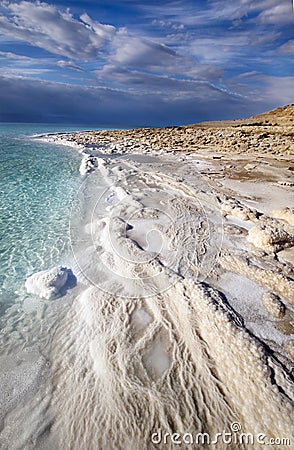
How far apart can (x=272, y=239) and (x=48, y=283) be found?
11.6 feet

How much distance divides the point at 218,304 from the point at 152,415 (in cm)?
131

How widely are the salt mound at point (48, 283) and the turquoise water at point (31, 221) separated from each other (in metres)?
0.17

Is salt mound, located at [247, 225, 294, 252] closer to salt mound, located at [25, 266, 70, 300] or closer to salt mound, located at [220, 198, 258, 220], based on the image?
salt mound, located at [220, 198, 258, 220]

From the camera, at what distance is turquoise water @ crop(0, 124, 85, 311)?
3.88 metres

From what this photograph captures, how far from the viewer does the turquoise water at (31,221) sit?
3883 mm

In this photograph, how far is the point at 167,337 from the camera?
100 inches

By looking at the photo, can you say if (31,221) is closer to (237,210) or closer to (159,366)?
(159,366)

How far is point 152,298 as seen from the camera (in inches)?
120

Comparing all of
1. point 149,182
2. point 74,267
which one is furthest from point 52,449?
point 149,182

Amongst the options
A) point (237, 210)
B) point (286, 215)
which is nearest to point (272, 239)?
point (286, 215)

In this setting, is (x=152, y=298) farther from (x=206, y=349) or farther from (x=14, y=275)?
(x=14, y=275)

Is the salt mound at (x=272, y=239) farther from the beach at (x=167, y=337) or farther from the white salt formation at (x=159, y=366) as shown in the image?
the white salt formation at (x=159, y=366)

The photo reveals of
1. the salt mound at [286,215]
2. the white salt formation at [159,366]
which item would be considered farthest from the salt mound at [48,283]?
the salt mound at [286,215]

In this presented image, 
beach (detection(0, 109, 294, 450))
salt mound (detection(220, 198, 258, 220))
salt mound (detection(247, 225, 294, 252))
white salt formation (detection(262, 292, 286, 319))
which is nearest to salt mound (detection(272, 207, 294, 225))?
beach (detection(0, 109, 294, 450))
